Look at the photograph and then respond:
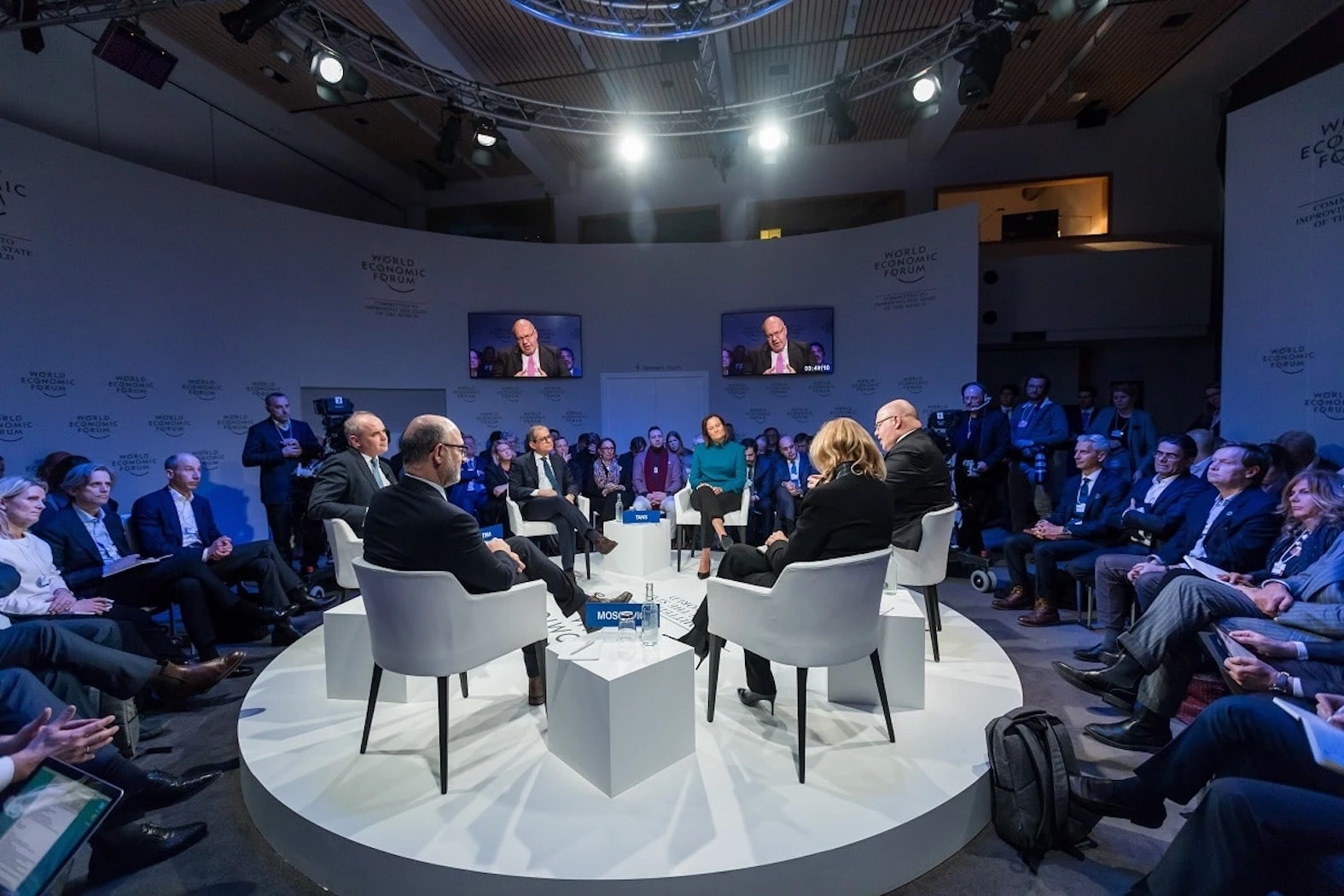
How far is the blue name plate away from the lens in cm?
480

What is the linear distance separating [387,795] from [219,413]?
19.7 feet

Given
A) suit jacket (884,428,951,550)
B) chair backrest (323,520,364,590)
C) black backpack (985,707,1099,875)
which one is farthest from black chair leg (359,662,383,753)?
suit jacket (884,428,951,550)

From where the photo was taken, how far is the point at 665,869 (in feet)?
5.90

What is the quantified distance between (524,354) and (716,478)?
4.29 m

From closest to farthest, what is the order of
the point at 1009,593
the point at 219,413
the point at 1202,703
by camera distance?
the point at 1202,703 → the point at 1009,593 → the point at 219,413

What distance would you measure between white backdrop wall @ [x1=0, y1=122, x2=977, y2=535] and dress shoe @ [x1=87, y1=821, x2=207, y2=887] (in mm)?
4716

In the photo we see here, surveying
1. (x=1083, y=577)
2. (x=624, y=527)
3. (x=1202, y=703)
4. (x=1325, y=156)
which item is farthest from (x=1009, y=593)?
(x=1325, y=156)

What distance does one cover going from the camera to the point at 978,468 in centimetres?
581

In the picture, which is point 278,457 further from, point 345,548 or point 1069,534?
point 1069,534

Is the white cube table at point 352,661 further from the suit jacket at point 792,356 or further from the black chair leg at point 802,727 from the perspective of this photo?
the suit jacket at point 792,356

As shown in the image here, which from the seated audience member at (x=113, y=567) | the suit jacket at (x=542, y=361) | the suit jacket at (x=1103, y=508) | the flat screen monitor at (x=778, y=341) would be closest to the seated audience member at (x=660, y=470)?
the flat screen monitor at (x=778, y=341)

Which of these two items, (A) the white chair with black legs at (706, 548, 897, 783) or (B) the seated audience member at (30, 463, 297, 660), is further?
(B) the seated audience member at (30, 463, 297, 660)

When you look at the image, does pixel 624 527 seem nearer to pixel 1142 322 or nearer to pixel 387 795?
pixel 387 795

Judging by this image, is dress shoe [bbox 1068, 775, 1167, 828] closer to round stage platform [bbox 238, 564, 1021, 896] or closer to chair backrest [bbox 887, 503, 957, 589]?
round stage platform [bbox 238, 564, 1021, 896]
